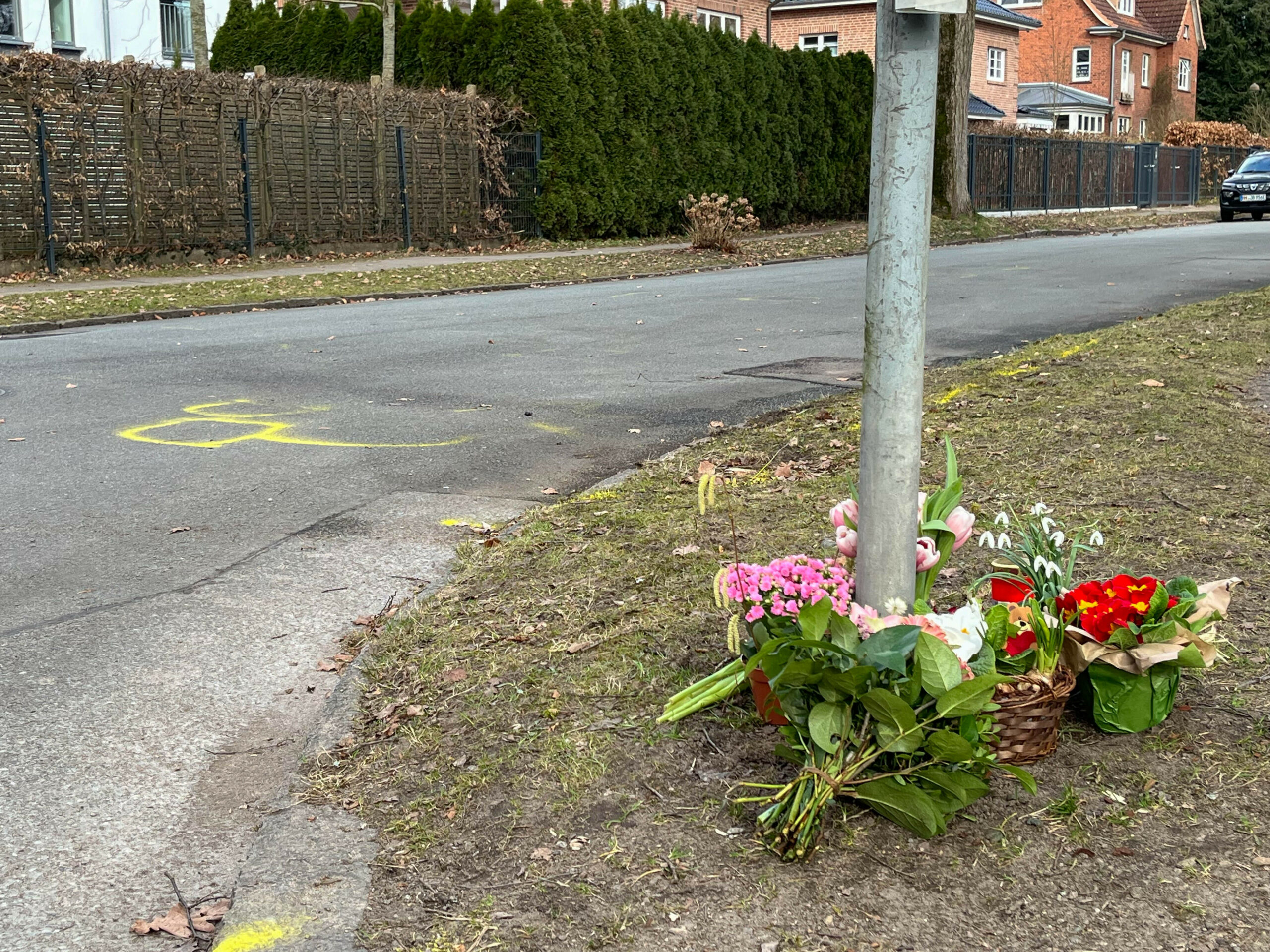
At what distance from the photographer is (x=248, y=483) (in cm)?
689

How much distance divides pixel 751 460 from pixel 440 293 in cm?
1163

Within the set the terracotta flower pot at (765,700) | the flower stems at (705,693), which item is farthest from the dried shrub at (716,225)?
the terracotta flower pot at (765,700)

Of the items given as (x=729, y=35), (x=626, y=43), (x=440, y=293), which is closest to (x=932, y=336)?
(x=440, y=293)

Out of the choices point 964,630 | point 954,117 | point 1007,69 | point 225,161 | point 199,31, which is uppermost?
point 1007,69

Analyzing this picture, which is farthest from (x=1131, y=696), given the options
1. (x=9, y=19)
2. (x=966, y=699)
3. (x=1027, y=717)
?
(x=9, y=19)

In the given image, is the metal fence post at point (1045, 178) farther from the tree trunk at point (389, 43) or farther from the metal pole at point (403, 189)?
the metal pole at point (403, 189)

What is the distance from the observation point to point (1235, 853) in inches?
114

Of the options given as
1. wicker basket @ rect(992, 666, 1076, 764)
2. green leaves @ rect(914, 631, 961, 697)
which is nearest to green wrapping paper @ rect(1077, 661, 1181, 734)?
wicker basket @ rect(992, 666, 1076, 764)

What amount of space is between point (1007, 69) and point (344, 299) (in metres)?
49.3

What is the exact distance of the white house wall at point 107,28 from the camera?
3222 centimetres

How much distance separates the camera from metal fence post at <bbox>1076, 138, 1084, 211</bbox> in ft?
141

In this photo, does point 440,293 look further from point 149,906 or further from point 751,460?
point 149,906

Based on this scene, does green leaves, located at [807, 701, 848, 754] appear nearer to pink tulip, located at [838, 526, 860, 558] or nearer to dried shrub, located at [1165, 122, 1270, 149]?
pink tulip, located at [838, 526, 860, 558]

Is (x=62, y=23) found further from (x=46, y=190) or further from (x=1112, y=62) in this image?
(x=1112, y=62)
